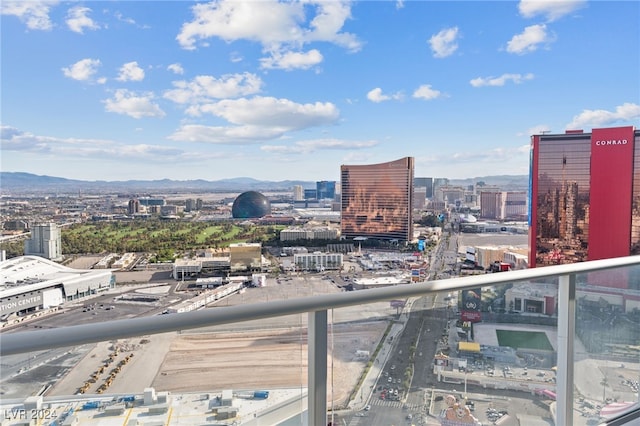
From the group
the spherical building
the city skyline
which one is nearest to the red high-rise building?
the city skyline

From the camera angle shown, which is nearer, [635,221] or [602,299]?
[602,299]

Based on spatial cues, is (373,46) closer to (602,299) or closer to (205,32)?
(205,32)

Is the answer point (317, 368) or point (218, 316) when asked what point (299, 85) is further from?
point (218, 316)

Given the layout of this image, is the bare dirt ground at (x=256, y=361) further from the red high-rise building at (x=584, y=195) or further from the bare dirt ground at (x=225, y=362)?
the red high-rise building at (x=584, y=195)

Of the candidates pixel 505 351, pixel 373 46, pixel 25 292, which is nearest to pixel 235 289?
pixel 25 292

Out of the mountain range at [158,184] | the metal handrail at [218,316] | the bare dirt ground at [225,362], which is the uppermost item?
the mountain range at [158,184]

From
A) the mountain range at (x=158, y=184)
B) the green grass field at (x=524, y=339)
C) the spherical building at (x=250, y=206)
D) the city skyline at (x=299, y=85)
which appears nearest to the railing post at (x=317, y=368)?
the green grass field at (x=524, y=339)
